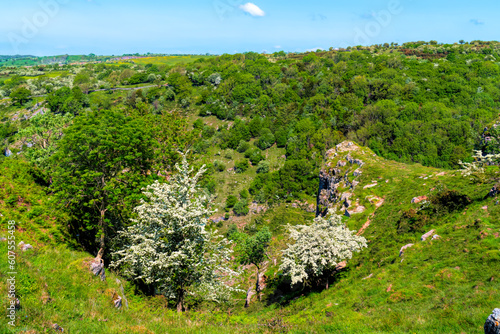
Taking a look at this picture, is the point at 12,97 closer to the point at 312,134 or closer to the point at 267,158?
the point at 267,158

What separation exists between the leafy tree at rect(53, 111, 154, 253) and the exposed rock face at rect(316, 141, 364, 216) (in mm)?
25466

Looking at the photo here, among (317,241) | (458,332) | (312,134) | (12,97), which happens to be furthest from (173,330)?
(12,97)

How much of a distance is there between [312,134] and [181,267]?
8819cm

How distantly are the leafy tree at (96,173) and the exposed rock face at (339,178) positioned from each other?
25466 millimetres

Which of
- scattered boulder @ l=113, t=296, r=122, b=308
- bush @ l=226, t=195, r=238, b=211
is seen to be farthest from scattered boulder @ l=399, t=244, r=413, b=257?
bush @ l=226, t=195, r=238, b=211

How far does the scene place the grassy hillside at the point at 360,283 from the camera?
33.9ft

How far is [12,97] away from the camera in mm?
128750

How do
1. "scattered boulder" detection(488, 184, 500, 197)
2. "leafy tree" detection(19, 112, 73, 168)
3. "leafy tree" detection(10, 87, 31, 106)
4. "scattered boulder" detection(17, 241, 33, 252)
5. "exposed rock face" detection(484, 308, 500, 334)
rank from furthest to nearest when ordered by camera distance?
"leafy tree" detection(10, 87, 31, 106)
"leafy tree" detection(19, 112, 73, 168)
"scattered boulder" detection(488, 184, 500, 197)
"scattered boulder" detection(17, 241, 33, 252)
"exposed rock face" detection(484, 308, 500, 334)

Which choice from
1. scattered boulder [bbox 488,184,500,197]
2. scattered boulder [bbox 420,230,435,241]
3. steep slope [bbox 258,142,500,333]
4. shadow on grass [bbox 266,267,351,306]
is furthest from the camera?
shadow on grass [bbox 266,267,351,306]

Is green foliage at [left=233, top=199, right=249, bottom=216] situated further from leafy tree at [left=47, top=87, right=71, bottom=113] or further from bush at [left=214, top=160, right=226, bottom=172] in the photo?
leafy tree at [left=47, top=87, right=71, bottom=113]

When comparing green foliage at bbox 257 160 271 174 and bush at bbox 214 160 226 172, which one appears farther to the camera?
bush at bbox 214 160 226 172

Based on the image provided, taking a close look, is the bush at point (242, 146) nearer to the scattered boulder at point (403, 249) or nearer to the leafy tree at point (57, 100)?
the leafy tree at point (57, 100)

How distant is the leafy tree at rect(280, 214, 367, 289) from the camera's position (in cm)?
1900

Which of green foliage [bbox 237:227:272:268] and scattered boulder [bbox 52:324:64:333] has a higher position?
scattered boulder [bbox 52:324:64:333]
